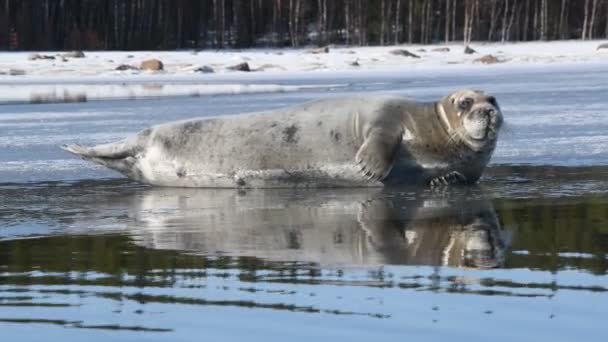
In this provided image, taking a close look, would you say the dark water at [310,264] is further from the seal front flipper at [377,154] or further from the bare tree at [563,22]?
the bare tree at [563,22]

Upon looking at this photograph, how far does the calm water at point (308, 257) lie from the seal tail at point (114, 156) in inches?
6.8

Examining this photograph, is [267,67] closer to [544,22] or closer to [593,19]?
[544,22]

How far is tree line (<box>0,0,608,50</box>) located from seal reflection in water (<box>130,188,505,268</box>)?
47794 millimetres

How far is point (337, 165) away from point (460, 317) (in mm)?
4843

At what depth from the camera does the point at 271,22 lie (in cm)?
6962

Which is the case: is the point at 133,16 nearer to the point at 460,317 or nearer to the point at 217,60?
the point at 217,60

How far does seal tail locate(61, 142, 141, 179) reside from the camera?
32.0ft

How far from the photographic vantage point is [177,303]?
4.71 metres

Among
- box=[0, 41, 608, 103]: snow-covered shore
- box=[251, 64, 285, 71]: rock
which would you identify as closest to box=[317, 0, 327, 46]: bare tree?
box=[0, 41, 608, 103]: snow-covered shore

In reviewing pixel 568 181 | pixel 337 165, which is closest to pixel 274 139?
pixel 337 165

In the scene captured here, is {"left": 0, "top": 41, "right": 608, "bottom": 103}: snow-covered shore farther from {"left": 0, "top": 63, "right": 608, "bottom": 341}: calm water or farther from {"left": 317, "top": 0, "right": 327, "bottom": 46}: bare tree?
{"left": 0, "top": 63, "right": 608, "bottom": 341}: calm water

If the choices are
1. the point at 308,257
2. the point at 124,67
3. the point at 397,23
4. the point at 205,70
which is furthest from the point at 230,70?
the point at 308,257

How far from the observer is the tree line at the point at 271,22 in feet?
195

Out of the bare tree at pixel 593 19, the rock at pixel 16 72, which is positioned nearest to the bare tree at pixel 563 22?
the bare tree at pixel 593 19
